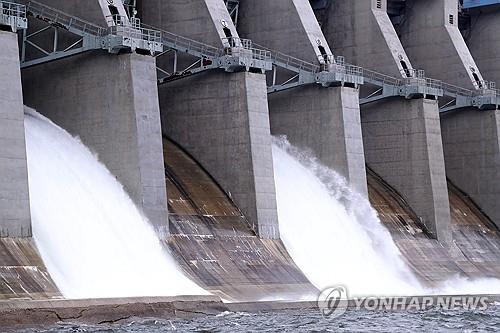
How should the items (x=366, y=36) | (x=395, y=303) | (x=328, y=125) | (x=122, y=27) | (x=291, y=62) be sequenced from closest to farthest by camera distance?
A: (x=395, y=303), (x=122, y=27), (x=291, y=62), (x=328, y=125), (x=366, y=36)

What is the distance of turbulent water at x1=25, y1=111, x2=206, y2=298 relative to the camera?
3825 centimetres

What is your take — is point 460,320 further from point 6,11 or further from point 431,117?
point 431,117

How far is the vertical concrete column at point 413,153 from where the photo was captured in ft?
200

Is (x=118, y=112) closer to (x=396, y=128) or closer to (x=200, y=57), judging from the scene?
(x=200, y=57)

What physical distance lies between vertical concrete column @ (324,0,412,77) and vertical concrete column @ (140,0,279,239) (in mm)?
13066

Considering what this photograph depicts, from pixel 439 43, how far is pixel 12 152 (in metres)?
34.6

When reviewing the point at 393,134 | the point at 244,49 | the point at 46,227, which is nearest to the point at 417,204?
the point at 393,134

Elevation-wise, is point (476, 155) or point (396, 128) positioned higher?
point (396, 128)

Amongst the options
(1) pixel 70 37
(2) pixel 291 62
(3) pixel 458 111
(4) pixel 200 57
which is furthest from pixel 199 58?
(3) pixel 458 111

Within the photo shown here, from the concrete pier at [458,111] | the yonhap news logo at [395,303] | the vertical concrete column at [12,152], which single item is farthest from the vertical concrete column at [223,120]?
the concrete pier at [458,111]

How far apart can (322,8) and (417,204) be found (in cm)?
1084

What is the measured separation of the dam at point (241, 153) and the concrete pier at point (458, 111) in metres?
0.10

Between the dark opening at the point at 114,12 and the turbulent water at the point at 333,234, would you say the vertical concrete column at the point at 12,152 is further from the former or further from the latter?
the turbulent water at the point at 333,234

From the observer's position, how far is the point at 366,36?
62.4m
